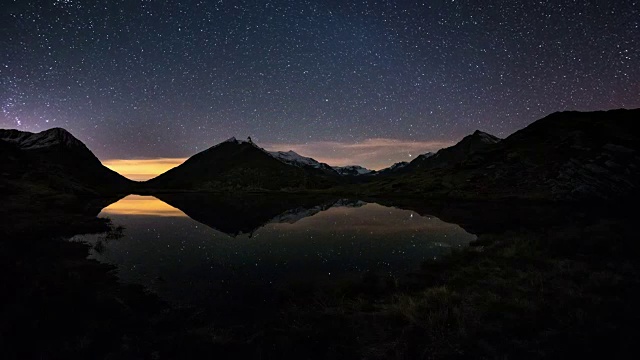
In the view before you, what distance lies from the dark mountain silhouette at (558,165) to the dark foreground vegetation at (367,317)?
7523 cm

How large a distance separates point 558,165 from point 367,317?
12609 centimetres

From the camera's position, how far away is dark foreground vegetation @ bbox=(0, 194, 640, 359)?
486 inches

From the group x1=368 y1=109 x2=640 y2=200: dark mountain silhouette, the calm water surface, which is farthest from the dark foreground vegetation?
x1=368 y1=109 x2=640 y2=200: dark mountain silhouette

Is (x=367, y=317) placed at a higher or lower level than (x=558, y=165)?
lower

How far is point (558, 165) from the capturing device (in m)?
110

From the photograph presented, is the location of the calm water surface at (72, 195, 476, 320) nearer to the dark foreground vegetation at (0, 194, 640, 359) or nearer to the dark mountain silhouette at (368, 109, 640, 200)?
the dark foreground vegetation at (0, 194, 640, 359)

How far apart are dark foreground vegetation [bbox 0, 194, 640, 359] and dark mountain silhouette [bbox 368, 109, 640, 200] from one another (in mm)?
75229

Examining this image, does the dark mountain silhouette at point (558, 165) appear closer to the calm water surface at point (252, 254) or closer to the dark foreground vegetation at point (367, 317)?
the calm water surface at point (252, 254)

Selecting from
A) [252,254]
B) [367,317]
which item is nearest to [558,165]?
[252,254]

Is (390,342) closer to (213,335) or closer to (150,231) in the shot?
(213,335)

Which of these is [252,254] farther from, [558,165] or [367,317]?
[558,165]

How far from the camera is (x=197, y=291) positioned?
20.1 m

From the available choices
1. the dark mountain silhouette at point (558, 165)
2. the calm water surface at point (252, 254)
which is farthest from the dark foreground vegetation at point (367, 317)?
the dark mountain silhouette at point (558, 165)

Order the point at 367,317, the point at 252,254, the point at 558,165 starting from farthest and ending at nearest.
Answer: the point at 558,165
the point at 252,254
the point at 367,317
